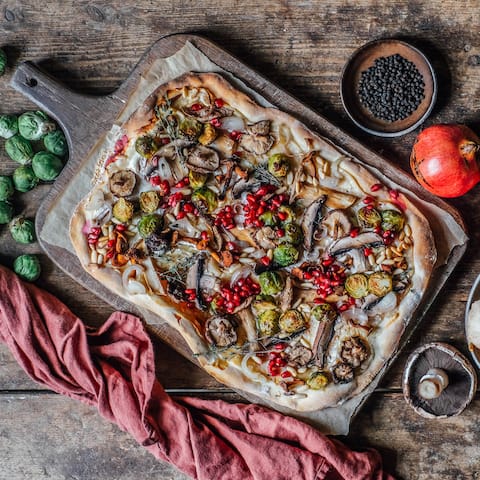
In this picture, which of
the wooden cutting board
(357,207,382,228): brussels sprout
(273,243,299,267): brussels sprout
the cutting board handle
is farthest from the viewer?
the cutting board handle

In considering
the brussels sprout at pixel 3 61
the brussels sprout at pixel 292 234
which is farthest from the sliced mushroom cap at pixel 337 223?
the brussels sprout at pixel 3 61

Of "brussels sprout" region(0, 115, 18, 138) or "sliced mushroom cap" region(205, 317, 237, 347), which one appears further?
"brussels sprout" region(0, 115, 18, 138)

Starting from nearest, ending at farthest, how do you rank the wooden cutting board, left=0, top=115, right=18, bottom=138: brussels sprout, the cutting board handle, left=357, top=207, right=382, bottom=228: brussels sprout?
left=357, top=207, right=382, bottom=228: brussels sprout
the wooden cutting board
the cutting board handle
left=0, top=115, right=18, bottom=138: brussels sprout

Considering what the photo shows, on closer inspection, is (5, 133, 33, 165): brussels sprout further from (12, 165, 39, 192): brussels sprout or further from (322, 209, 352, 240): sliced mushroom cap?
(322, 209, 352, 240): sliced mushroom cap

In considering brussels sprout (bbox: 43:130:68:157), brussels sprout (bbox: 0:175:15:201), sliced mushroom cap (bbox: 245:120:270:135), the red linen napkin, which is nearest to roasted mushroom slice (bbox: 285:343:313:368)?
the red linen napkin

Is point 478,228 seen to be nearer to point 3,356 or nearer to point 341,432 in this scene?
point 341,432

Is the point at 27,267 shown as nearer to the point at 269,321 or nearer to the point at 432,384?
the point at 269,321

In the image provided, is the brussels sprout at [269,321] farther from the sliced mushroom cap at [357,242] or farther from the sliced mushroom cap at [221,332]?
the sliced mushroom cap at [357,242]
